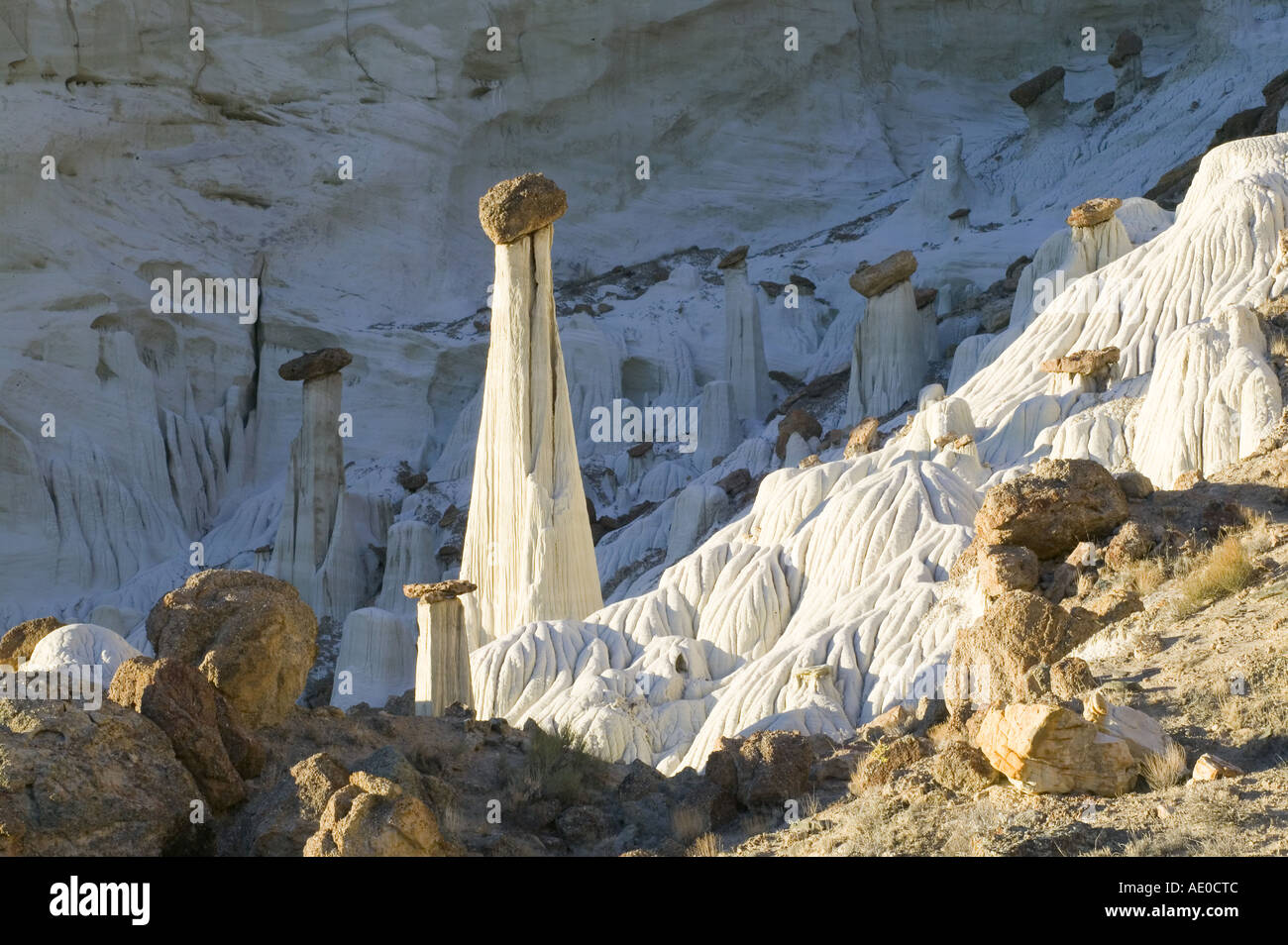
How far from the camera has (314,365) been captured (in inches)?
1713

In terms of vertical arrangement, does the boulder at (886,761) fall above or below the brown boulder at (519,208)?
below

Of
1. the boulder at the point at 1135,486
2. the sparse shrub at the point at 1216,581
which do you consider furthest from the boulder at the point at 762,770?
the boulder at the point at 1135,486

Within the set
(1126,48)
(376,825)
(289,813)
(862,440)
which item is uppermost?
(1126,48)

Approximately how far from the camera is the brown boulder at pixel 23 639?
1532 cm

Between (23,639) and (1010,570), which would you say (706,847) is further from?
(23,639)

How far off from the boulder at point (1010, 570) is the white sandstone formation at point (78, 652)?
7210mm

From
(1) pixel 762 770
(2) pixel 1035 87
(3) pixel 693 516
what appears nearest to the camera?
(1) pixel 762 770

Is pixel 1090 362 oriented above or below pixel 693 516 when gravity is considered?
above

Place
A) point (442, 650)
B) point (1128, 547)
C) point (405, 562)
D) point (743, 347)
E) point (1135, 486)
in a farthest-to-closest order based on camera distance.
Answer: point (743, 347)
point (405, 562)
point (442, 650)
point (1135, 486)
point (1128, 547)

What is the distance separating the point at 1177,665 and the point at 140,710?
6.62 m

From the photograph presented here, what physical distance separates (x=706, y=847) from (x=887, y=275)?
31240 mm

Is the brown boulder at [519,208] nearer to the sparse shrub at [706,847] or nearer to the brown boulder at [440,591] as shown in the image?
the brown boulder at [440,591]

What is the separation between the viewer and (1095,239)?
119 ft

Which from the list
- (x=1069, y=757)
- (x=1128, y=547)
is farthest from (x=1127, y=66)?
(x=1069, y=757)
